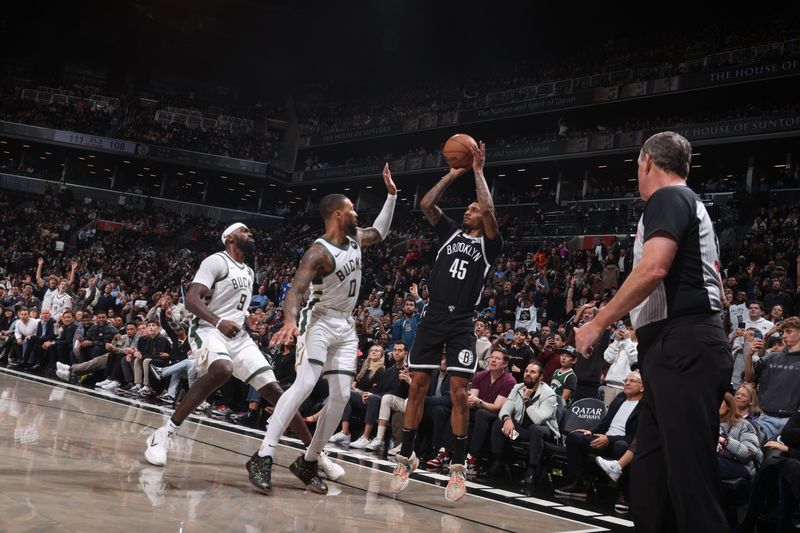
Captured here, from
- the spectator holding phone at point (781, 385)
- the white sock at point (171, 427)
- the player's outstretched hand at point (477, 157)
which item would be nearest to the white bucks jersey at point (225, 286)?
the white sock at point (171, 427)

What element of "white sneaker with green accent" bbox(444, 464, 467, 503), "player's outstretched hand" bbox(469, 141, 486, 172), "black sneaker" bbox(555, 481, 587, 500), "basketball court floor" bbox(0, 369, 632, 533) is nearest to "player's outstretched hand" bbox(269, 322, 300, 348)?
"basketball court floor" bbox(0, 369, 632, 533)

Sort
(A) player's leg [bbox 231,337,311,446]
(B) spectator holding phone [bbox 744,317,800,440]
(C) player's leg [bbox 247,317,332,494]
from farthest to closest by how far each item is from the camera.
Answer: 1. (B) spectator holding phone [bbox 744,317,800,440]
2. (A) player's leg [bbox 231,337,311,446]
3. (C) player's leg [bbox 247,317,332,494]

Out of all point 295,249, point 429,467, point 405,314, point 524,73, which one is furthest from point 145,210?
point 429,467

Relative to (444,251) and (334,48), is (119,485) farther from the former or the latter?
(334,48)

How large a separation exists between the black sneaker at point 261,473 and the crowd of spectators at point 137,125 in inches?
1483

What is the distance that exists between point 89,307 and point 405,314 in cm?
914

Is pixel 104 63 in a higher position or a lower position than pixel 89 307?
higher

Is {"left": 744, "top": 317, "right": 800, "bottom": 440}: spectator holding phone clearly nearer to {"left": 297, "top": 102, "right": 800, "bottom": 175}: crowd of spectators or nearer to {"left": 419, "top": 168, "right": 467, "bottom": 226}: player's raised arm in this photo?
{"left": 419, "top": 168, "right": 467, "bottom": 226}: player's raised arm

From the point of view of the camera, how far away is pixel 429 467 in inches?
272

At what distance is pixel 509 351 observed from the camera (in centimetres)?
1008

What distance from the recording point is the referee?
8.08 feet

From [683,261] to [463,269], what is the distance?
8.94 ft

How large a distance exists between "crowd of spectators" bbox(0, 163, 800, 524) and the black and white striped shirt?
1.51 meters

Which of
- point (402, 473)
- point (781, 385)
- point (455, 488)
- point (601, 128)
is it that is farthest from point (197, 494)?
point (601, 128)
